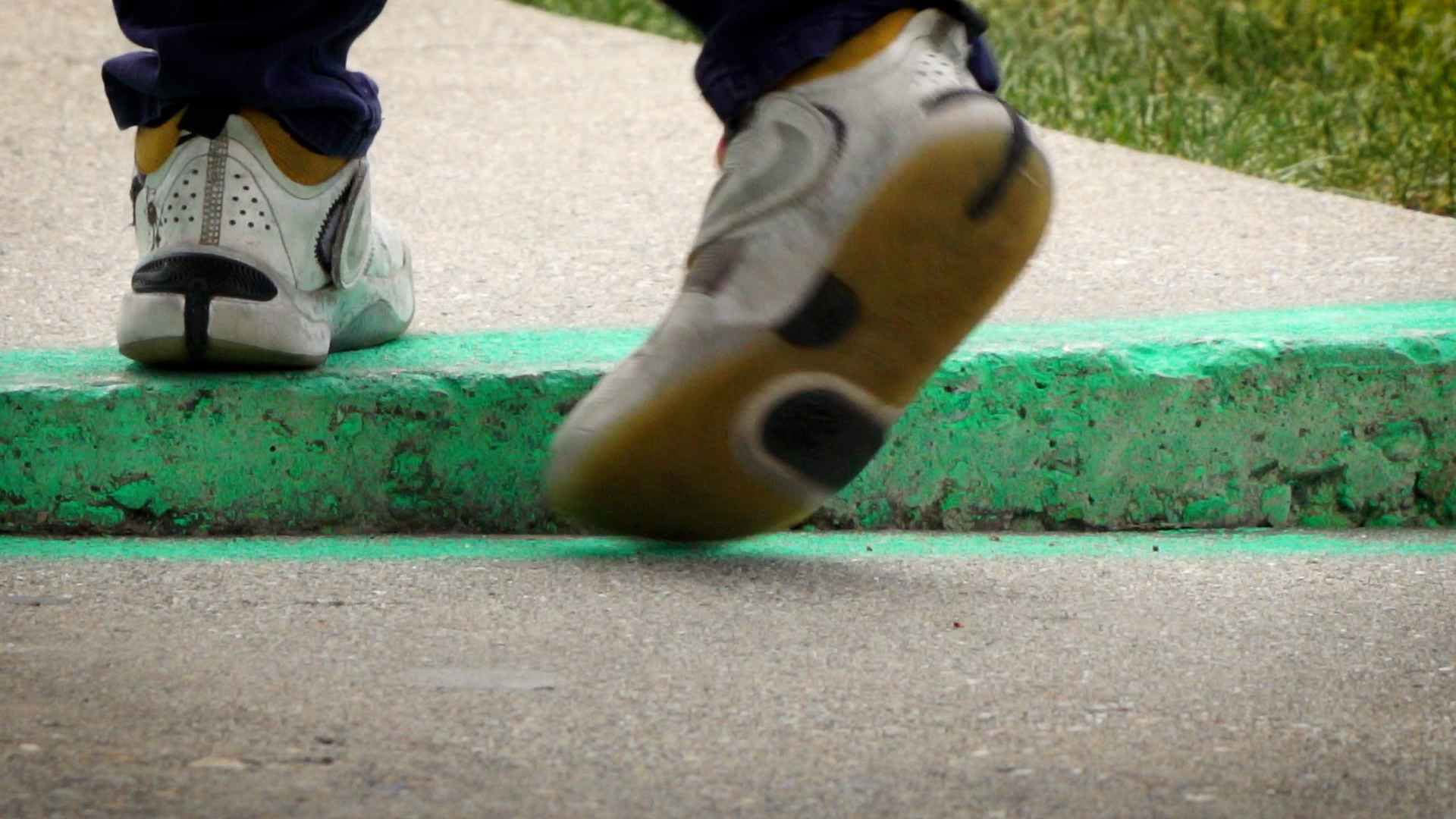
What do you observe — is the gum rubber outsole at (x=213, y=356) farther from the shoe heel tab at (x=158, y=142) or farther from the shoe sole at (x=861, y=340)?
the shoe sole at (x=861, y=340)

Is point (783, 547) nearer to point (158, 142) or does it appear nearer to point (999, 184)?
point (999, 184)

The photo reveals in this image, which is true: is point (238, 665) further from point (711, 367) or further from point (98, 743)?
point (711, 367)

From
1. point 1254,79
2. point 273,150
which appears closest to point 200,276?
point 273,150

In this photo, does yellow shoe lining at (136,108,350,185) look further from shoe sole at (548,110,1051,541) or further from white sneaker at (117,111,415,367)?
shoe sole at (548,110,1051,541)

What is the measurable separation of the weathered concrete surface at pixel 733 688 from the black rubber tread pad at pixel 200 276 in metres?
0.25

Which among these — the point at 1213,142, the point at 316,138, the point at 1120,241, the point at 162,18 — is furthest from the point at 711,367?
the point at 1213,142

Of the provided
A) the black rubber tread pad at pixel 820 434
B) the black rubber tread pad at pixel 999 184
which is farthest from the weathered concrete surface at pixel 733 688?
the black rubber tread pad at pixel 999 184

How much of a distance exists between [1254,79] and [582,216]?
2031 millimetres

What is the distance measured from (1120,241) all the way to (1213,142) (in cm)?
95

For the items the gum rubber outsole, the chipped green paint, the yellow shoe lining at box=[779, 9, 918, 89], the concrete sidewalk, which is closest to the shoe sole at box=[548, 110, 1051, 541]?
the yellow shoe lining at box=[779, 9, 918, 89]

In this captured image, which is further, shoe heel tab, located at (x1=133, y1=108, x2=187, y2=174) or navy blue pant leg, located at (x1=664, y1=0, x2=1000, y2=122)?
shoe heel tab, located at (x1=133, y1=108, x2=187, y2=174)

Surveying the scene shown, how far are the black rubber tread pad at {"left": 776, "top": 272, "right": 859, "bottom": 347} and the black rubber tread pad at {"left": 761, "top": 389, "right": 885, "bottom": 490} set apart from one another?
A: 0.04m

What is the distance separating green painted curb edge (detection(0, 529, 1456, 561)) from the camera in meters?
1.52

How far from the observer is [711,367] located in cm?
134
